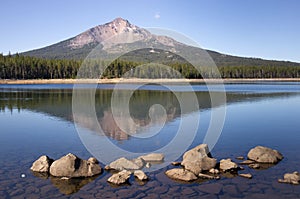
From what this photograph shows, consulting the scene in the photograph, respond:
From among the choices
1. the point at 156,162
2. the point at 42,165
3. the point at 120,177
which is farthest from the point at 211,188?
the point at 42,165

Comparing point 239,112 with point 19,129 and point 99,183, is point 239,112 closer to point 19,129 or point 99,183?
point 19,129

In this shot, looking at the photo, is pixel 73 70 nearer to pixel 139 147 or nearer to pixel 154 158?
pixel 139 147

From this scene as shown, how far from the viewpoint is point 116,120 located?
96.9ft

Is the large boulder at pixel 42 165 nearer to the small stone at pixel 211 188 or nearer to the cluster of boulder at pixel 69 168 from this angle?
the cluster of boulder at pixel 69 168

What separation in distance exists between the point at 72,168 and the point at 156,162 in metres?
4.24

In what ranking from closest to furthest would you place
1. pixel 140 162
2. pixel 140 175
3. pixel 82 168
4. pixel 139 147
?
pixel 140 175, pixel 82 168, pixel 140 162, pixel 139 147

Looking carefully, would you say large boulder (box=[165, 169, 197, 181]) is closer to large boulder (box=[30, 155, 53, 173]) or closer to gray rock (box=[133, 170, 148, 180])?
gray rock (box=[133, 170, 148, 180])

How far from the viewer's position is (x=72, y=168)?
14.1m

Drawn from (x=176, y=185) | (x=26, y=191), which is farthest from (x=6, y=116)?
(x=176, y=185)

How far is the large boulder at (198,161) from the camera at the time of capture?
1484cm

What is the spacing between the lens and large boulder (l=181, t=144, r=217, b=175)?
14.8m

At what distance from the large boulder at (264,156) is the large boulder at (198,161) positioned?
2465 mm

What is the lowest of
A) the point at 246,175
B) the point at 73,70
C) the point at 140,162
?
the point at 246,175

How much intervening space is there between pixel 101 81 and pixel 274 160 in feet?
363
